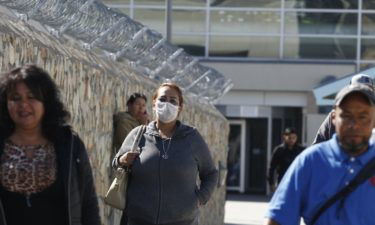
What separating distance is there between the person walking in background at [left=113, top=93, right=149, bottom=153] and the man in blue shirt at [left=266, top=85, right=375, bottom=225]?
4.58 m

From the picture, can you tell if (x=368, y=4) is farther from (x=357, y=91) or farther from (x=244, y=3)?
(x=357, y=91)

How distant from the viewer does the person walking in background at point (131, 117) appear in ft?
30.1

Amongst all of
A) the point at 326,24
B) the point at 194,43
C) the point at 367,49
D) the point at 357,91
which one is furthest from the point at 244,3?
the point at 357,91

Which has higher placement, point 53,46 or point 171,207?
point 53,46

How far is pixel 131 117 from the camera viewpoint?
9.39 m

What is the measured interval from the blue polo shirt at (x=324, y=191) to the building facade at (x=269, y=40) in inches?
1077

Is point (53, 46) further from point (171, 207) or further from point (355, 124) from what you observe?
point (355, 124)

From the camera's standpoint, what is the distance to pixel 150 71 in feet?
42.1

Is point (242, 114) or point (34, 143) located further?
point (242, 114)

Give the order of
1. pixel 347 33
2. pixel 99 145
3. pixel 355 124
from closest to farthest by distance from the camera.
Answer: pixel 355 124 < pixel 99 145 < pixel 347 33

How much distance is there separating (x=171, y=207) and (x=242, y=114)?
2518cm

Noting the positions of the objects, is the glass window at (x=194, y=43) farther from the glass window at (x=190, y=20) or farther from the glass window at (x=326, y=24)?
the glass window at (x=326, y=24)

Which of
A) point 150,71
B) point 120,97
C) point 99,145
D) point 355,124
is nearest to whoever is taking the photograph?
point 355,124

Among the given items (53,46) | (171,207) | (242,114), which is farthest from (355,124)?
(242,114)
